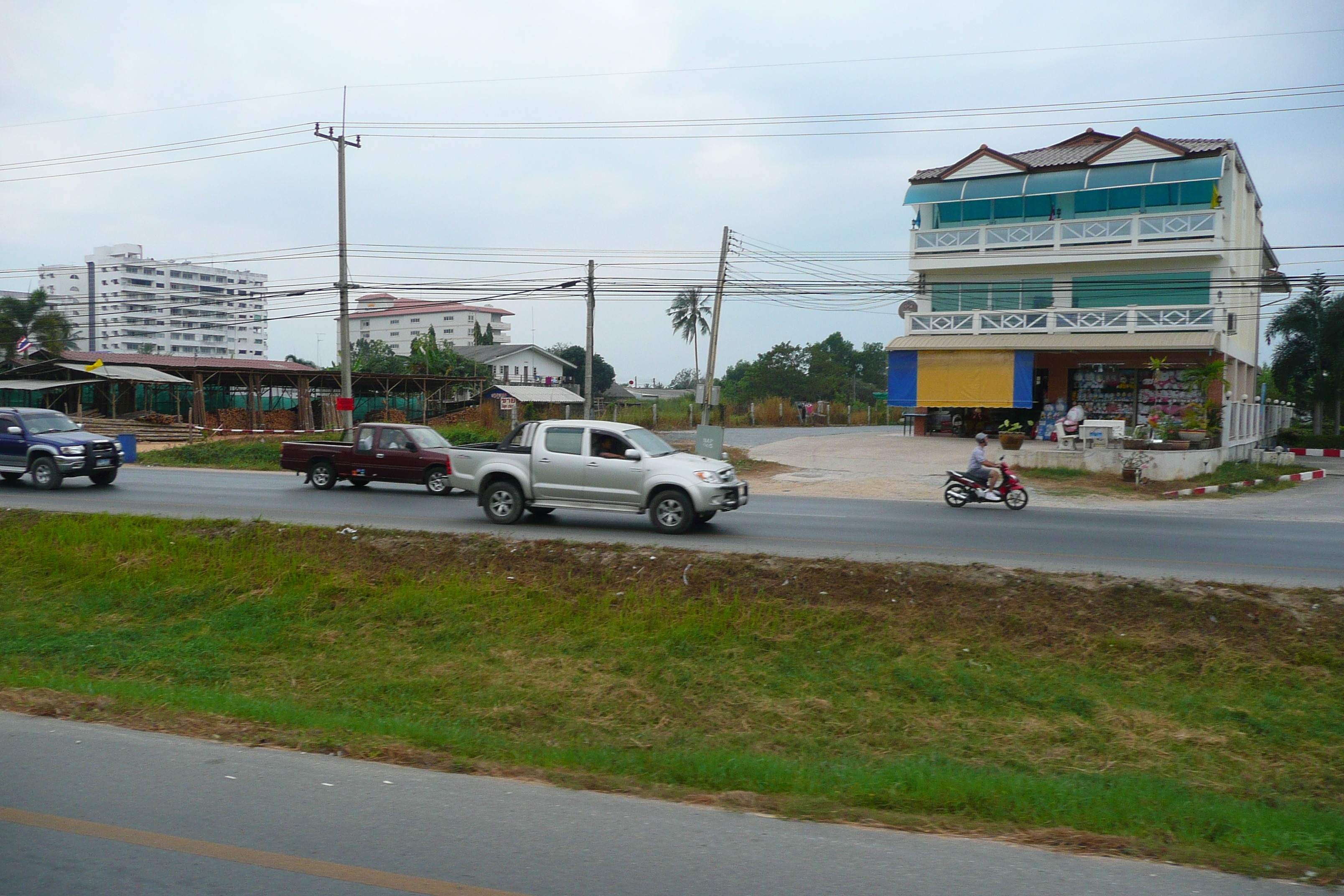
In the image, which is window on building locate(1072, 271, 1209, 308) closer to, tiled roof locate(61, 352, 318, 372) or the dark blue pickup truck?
the dark blue pickup truck

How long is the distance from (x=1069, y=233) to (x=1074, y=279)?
1817mm

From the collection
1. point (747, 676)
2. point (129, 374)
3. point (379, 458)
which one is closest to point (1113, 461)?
point (379, 458)

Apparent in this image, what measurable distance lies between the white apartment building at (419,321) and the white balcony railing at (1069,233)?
83.3 m

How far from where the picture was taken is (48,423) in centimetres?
2094

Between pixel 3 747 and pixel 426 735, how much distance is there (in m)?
2.68

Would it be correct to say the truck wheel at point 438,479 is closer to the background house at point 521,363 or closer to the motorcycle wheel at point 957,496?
the motorcycle wheel at point 957,496

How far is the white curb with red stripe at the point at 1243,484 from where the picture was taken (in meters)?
22.7

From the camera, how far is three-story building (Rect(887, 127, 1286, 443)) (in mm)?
33156

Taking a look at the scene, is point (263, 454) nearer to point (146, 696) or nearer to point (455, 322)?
point (146, 696)

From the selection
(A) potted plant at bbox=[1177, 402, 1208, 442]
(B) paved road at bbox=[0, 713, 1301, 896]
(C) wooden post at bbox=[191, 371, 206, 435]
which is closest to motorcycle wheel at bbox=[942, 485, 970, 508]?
(A) potted plant at bbox=[1177, 402, 1208, 442]

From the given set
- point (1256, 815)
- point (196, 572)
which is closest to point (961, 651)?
point (1256, 815)

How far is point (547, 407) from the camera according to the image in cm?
4900

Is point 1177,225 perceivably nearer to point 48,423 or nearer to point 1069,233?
point 1069,233

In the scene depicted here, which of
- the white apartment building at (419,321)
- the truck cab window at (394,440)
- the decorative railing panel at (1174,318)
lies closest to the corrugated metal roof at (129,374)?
the truck cab window at (394,440)
